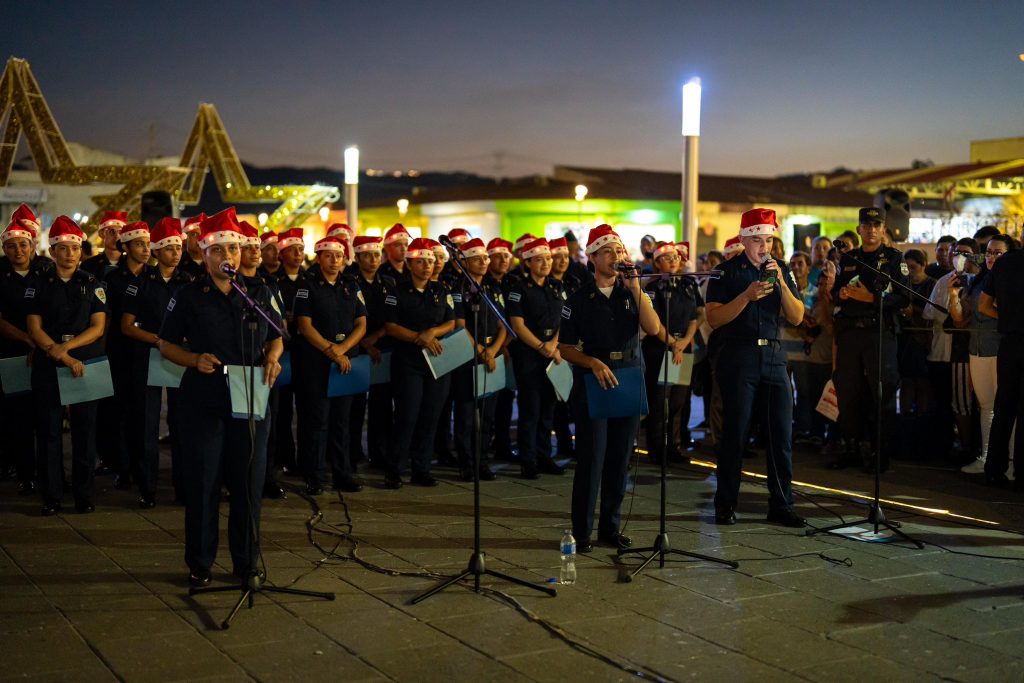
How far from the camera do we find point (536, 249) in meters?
9.62

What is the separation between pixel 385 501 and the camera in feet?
29.3

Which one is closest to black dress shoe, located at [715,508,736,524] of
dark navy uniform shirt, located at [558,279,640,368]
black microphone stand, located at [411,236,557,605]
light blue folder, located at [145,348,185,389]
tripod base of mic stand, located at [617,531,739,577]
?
tripod base of mic stand, located at [617,531,739,577]

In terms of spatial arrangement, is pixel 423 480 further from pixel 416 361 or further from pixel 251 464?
pixel 251 464

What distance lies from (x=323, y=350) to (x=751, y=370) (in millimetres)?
3531

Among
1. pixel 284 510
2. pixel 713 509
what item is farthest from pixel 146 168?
pixel 713 509

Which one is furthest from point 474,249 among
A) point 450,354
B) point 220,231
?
point 220,231

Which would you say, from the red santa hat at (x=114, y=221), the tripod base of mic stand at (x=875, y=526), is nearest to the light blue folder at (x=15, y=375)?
the red santa hat at (x=114, y=221)

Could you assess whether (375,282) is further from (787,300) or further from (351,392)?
(787,300)

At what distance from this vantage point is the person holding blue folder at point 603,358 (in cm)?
729

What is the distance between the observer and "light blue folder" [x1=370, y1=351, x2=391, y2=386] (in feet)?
33.1

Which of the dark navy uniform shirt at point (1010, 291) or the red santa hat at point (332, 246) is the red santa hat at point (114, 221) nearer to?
the red santa hat at point (332, 246)

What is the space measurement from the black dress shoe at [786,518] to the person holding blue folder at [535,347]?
235 cm

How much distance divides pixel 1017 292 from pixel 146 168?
1501cm

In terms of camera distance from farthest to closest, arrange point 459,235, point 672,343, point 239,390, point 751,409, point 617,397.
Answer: point 459,235 < point 672,343 < point 751,409 < point 617,397 < point 239,390
